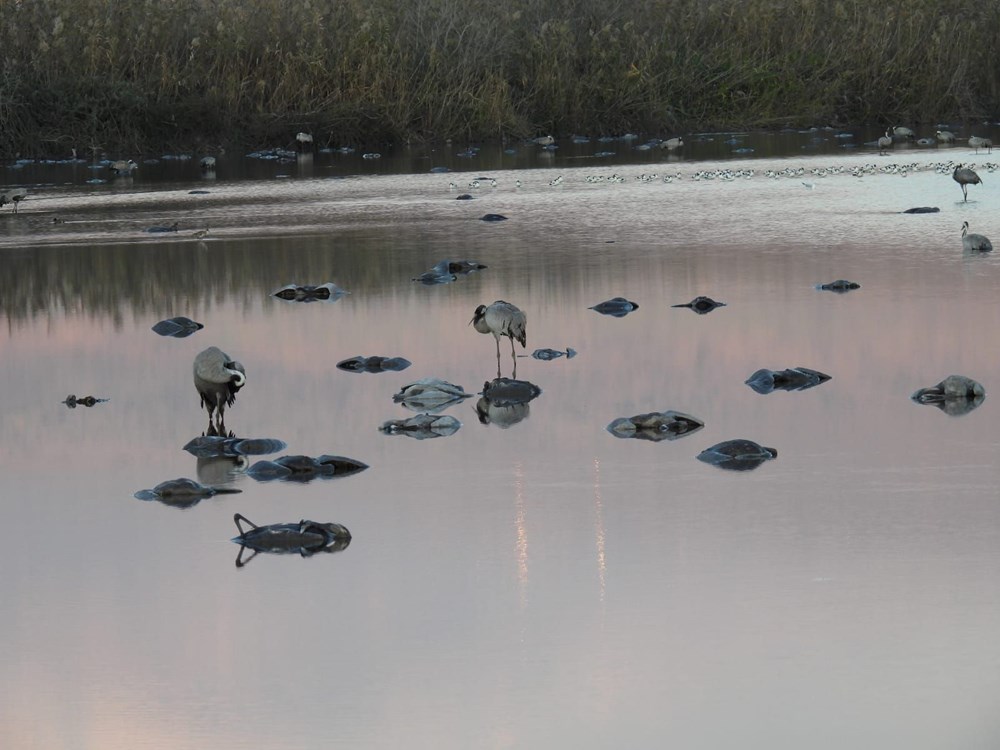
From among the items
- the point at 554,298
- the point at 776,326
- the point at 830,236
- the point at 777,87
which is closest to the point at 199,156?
the point at 777,87

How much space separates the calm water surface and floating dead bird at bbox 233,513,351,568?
0.25 ft

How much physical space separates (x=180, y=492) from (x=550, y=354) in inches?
112

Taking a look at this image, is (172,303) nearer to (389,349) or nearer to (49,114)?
(389,349)

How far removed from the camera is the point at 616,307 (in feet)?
35.0

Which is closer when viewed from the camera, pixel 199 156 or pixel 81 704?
pixel 81 704

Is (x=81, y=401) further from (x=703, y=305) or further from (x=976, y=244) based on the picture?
(x=976, y=244)

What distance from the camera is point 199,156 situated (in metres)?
26.5

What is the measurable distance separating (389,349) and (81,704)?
517cm

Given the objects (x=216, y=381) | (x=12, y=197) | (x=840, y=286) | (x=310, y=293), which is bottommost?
(x=12, y=197)

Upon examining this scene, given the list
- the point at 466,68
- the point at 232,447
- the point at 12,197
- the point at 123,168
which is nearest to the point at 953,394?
the point at 232,447

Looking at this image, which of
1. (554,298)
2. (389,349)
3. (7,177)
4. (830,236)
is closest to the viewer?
(389,349)

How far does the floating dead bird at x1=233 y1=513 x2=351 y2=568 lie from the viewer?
19.8 feet

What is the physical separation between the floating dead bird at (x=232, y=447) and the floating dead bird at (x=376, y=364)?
5.45 feet

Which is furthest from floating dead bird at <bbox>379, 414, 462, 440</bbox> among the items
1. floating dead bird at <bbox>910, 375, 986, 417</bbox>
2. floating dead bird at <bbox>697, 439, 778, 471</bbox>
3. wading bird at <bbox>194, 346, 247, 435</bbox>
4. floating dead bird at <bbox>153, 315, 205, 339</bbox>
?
floating dead bird at <bbox>153, 315, 205, 339</bbox>
